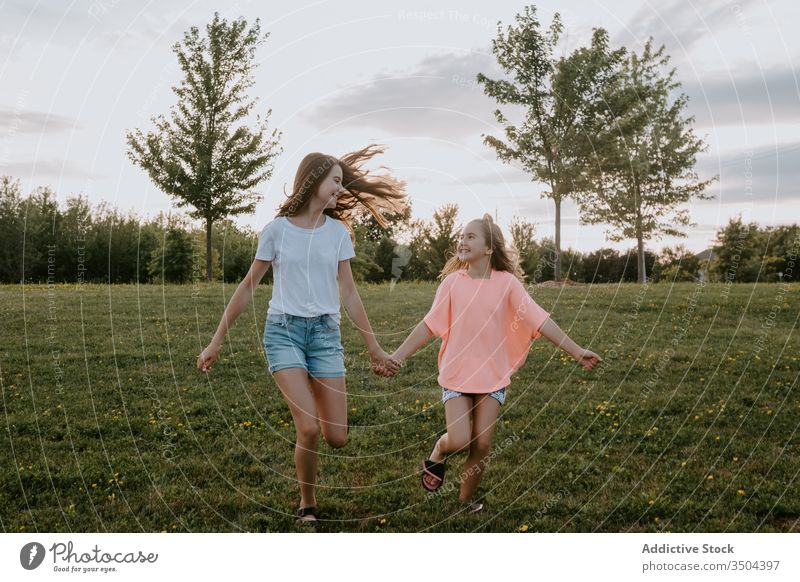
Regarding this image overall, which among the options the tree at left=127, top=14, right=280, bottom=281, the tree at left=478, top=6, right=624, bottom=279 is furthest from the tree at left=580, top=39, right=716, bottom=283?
the tree at left=127, top=14, right=280, bottom=281

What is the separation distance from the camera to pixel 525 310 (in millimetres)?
6309

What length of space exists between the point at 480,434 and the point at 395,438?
220 centimetres

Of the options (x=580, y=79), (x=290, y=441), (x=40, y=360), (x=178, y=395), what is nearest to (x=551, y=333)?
(x=290, y=441)

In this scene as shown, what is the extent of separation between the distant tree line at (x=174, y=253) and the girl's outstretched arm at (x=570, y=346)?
15277mm

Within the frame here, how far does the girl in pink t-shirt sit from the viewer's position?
6.12 meters

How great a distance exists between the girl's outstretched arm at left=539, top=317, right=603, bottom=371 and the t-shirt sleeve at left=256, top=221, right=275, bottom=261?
8.16 feet

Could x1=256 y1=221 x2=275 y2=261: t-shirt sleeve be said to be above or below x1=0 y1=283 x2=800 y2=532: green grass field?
above

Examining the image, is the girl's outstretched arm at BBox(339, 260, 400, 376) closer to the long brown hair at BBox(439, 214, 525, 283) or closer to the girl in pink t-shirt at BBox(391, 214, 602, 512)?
the girl in pink t-shirt at BBox(391, 214, 602, 512)

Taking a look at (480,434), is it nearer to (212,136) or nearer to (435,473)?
(435,473)

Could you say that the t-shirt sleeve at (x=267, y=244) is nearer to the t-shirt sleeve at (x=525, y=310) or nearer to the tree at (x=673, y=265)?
the t-shirt sleeve at (x=525, y=310)

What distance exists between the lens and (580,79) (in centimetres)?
1942

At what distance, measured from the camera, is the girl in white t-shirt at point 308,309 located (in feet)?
18.7

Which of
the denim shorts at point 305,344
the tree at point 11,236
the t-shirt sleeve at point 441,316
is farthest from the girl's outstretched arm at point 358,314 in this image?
the tree at point 11,236
